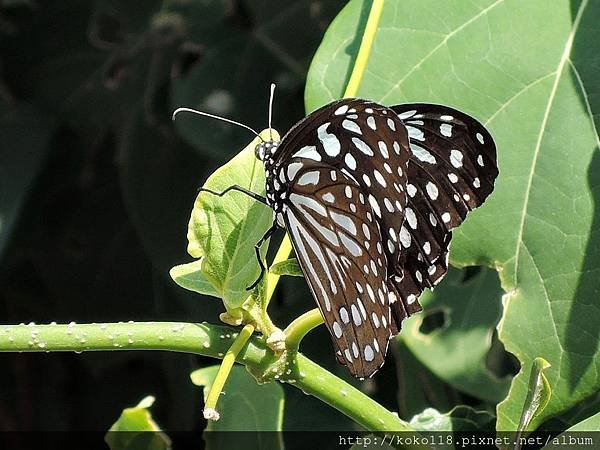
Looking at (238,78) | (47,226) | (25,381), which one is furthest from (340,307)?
(25,381)

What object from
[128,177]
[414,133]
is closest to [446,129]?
[414,133]

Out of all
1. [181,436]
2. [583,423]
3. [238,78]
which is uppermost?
[238,78]

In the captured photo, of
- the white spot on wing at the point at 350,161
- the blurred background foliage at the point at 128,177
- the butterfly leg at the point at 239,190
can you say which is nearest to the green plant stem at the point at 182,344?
the butterfly leg at the point at 239,190

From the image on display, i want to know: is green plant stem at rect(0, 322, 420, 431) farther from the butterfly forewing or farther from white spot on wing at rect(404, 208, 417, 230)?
white spot on wing at rect(404, 208, 417, 230)

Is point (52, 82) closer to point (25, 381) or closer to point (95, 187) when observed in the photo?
point (95, 187)

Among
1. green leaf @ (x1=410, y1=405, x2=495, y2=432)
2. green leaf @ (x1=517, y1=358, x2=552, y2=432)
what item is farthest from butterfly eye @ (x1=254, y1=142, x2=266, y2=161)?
green leaf @ (x1=410, y1=405, x2=495, y2=432)

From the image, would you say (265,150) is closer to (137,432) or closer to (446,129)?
(446,129)

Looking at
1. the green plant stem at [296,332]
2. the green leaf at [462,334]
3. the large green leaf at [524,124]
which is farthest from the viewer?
the green leaf at [462,334]

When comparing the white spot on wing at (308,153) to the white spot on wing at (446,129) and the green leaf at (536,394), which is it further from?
the green leaf at (536,394)
